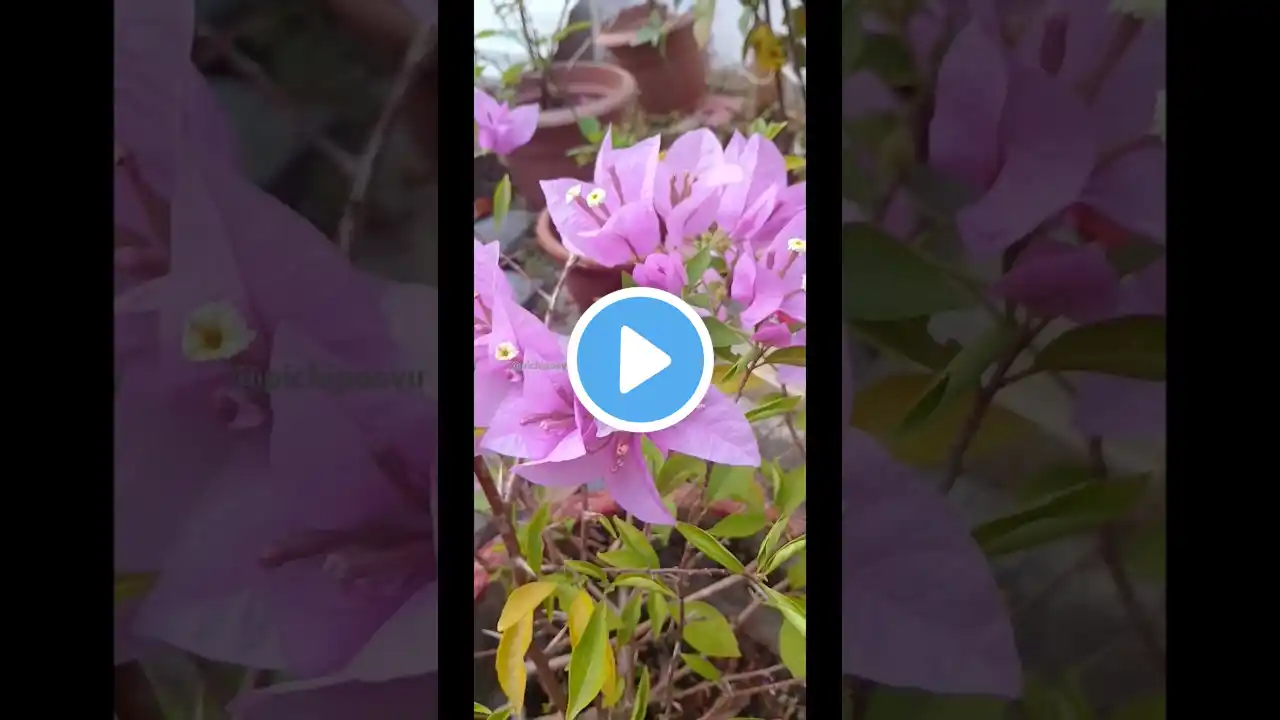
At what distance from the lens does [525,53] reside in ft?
2.43

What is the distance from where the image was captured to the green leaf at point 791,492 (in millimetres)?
728

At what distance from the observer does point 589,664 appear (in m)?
0.73

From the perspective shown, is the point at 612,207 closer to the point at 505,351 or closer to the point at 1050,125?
the point at 505,351

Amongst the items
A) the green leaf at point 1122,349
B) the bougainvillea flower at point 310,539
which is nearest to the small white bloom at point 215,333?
the bougainvillea flower at point 310,539

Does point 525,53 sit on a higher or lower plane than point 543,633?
higher

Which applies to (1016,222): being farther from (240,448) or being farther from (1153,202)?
(240,448)

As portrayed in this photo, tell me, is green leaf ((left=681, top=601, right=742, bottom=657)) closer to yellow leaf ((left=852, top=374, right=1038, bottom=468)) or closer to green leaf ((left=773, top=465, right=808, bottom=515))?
green leaf ((left=773, top=465, right=808, bottom=515))

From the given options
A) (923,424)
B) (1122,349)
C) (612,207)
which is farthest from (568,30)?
(1122,349)

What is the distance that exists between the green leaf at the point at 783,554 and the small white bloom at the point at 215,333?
554 millimetres

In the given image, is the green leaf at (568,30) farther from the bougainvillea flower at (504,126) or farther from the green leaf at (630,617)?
the green leaf at (630,617)

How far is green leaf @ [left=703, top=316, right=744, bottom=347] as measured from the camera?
0.73 meters

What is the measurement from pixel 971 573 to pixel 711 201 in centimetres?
44

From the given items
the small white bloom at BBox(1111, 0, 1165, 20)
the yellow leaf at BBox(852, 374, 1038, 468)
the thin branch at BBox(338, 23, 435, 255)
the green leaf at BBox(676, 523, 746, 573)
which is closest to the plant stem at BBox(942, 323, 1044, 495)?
the yellow leaf at BBox(852, 374, 1038, 468)
